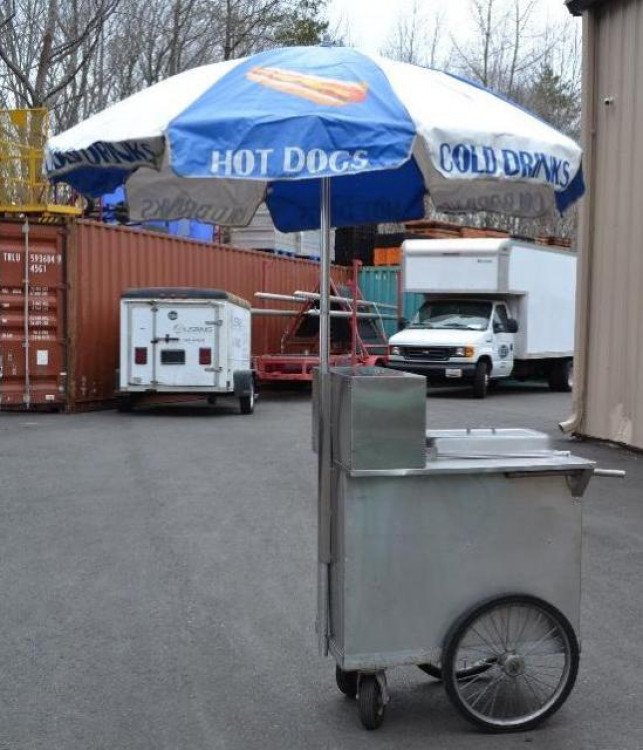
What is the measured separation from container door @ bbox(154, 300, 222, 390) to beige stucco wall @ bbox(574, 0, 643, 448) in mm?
6018

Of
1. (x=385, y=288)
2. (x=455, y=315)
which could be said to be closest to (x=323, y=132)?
(x=455, y=315)

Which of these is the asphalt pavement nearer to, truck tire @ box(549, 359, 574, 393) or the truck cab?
the truck cab

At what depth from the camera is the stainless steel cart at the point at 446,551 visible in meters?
4.02

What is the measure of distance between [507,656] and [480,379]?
16.5 metres

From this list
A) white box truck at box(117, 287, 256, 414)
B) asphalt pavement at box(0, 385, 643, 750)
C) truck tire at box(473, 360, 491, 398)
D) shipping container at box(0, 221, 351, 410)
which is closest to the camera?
asphalt pavement at box(0, 385, 643, 750)

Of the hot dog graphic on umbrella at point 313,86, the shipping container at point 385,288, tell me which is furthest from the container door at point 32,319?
the hot dog graphic on umbrella at point 313,86

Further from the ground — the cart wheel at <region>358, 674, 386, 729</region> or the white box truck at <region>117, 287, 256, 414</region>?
the white box truck at <region>117, 287, 256, 414</region>

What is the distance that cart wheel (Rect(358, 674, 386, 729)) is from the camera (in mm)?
4172

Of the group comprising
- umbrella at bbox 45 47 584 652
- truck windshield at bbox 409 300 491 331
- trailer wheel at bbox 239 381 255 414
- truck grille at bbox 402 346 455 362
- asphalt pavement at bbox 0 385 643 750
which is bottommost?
asphalt pavement at bbox 0 385 643 750

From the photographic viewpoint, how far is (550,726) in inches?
167

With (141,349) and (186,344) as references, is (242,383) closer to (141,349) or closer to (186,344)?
(186,344)

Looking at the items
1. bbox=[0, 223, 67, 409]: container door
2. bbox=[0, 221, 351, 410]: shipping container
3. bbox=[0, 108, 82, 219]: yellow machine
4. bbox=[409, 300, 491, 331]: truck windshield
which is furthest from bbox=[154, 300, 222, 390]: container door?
bbox=[409, 300, 491, 331]: truck windshield

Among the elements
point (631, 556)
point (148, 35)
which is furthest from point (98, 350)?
point (148, 35)

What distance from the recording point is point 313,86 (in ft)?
13.4
